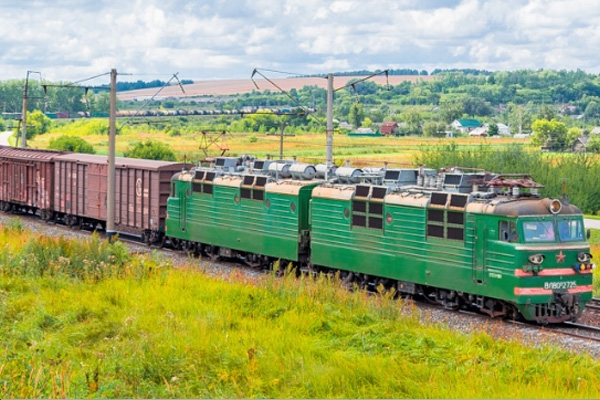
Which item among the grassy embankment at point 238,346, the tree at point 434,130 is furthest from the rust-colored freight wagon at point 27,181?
the tree at point 434,130

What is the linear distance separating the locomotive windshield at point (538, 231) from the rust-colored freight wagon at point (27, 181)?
2994 cm

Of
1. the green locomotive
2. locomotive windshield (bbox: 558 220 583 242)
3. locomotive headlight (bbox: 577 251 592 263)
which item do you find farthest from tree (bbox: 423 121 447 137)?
locomotive headlight (bbox: 577 251 592 263)

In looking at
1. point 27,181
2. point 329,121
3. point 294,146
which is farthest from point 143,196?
point 294,146

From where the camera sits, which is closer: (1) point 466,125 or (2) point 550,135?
(2) point 550,135

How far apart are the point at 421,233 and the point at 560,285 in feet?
13.2

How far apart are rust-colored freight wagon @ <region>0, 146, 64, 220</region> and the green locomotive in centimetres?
1569

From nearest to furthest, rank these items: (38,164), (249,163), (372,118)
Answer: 1. (249,163)
2. (38,164)
3. (372,118)

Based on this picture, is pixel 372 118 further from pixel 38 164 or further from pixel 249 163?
pixel 249 163

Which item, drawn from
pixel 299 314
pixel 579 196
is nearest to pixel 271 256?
pixel 299 314

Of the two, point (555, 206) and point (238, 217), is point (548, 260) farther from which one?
point (238, 217)

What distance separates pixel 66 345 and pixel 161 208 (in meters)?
20.6

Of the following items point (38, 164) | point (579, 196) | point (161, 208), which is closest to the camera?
point (161, 208)

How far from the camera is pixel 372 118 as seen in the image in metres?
180

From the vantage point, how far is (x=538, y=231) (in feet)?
74.9
